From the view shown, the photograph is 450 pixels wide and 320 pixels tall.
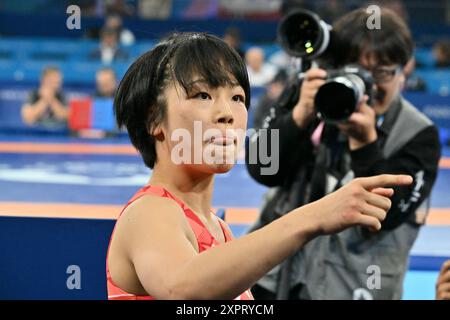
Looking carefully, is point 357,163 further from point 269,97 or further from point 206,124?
point 269,97

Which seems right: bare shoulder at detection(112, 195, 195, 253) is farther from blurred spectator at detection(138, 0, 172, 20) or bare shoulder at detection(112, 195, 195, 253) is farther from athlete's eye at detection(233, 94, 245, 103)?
blurred spectator at detection(138, 0, 172, 20)

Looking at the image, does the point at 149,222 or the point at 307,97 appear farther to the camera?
the point at 307,97

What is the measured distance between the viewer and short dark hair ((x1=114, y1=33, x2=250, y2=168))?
1598 millimetres

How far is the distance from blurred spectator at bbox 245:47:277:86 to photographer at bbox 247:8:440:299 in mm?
8541

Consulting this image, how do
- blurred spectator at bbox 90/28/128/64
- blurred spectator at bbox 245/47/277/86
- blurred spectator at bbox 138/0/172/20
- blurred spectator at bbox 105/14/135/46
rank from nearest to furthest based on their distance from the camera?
1. blurred spectator at bbox 245/47/277/86
2. blurred spectator at bbox 90/28/128/64
3. blurred spectator at bbox 105/14/135/46
4. blurred spectator at bbox 138/0/172/20

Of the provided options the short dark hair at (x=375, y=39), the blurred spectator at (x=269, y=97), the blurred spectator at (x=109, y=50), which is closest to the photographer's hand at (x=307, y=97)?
the short dark hair at (x=375, y=39)

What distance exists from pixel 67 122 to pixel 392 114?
27.1 ft

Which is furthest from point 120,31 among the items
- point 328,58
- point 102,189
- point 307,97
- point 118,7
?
point 307,97

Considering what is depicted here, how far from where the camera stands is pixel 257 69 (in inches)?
461

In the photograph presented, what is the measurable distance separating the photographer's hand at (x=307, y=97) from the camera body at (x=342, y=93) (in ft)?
0.27

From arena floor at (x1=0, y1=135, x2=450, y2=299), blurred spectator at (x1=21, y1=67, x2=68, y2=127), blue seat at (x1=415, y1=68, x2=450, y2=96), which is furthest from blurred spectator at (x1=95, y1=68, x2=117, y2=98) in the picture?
blue seat at (x1=415, y1=68, x2=450, y2=96)

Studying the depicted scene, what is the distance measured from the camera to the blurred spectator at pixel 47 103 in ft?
33.9

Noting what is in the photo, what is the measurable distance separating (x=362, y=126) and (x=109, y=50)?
10115 millimetres

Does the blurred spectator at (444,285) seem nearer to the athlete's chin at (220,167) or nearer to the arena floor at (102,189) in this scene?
the athlete's chin at (220,167)
